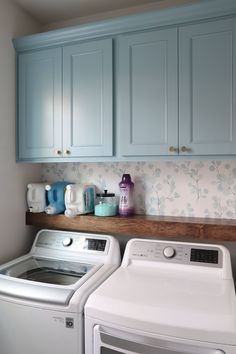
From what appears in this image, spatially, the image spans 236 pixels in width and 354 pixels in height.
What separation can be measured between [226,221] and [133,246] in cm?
58

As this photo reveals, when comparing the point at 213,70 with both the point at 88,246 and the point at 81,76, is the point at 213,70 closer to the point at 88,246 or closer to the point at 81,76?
the point at 81,76

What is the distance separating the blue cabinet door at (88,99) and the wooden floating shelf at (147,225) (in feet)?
1.49

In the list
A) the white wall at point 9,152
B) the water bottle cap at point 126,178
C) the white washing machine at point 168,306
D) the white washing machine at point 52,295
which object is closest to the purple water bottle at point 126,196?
the water bottle cap at point 126,178

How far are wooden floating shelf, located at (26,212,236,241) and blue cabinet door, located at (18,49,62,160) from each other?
0.47 metres

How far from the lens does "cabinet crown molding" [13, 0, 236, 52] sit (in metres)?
1.45

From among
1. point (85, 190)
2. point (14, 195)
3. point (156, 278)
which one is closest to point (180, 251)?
point (156, 278)

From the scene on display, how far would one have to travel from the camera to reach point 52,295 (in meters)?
1.38

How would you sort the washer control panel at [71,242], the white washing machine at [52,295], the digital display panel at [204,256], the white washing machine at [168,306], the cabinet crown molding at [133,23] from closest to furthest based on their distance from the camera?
1. the white washing machine at [168,306]
2. the white washing machine at [52,295]
3. the cabinet crown molding at [133,23]
4. the digital display panel at [204,256]
5. the washer control panel at [71,242]

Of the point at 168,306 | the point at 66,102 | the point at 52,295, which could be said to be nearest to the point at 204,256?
the point at 168,306

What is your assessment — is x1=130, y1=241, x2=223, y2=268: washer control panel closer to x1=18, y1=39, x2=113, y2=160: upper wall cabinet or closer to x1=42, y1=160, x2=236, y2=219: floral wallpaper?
x1=42, y1=160, x2=236, y2=219: floral wallpaper

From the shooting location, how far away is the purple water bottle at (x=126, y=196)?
1.90m

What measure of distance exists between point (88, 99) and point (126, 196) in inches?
26.7

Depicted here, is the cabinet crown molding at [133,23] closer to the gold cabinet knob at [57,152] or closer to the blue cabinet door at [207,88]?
the blue cabinet door at [207,88]

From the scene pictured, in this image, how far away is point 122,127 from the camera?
170 cm
